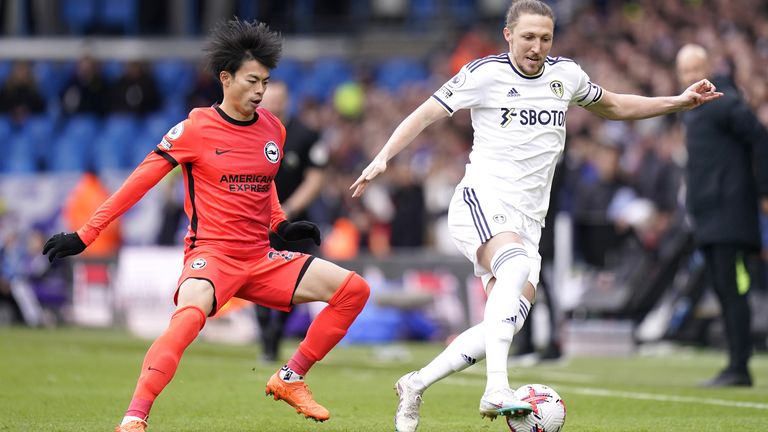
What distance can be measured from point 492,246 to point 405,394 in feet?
2.91

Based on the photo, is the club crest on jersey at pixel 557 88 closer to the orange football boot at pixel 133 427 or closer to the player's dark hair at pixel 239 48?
the player's dark hair at pixel 239 48

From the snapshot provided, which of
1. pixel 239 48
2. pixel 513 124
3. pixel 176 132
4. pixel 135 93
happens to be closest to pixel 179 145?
pixel 176 132

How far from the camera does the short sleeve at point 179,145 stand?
7016 millimetres

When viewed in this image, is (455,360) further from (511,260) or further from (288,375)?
(288,375)

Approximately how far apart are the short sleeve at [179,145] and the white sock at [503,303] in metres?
1.68

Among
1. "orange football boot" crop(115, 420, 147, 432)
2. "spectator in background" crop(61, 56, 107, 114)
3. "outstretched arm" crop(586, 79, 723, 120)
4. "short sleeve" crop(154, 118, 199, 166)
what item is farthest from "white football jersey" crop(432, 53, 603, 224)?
"spectator in background" crop(61, 56, 107, 114)

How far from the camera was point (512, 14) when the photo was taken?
23.7 ft

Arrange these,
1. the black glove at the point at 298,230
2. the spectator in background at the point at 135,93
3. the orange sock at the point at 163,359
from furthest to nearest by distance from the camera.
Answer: the spectator in background at the point at 135,93, the black glove at the point at 298,230, the orange sock at the point at 163,359

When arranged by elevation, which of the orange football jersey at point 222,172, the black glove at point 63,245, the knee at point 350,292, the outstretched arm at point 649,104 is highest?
the outstretched arm at point 649,104

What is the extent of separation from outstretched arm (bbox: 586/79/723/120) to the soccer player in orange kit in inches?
68.1

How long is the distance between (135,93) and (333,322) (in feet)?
59.4

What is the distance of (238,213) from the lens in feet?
23.6

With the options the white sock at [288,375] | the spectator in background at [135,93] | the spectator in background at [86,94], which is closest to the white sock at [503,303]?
the white sock at [288,375]

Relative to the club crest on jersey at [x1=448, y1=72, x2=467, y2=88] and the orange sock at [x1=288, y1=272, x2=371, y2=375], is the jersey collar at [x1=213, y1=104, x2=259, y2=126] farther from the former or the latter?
the club crest on jersey at [x1=448, y1=72, x2=467, y2=88]
